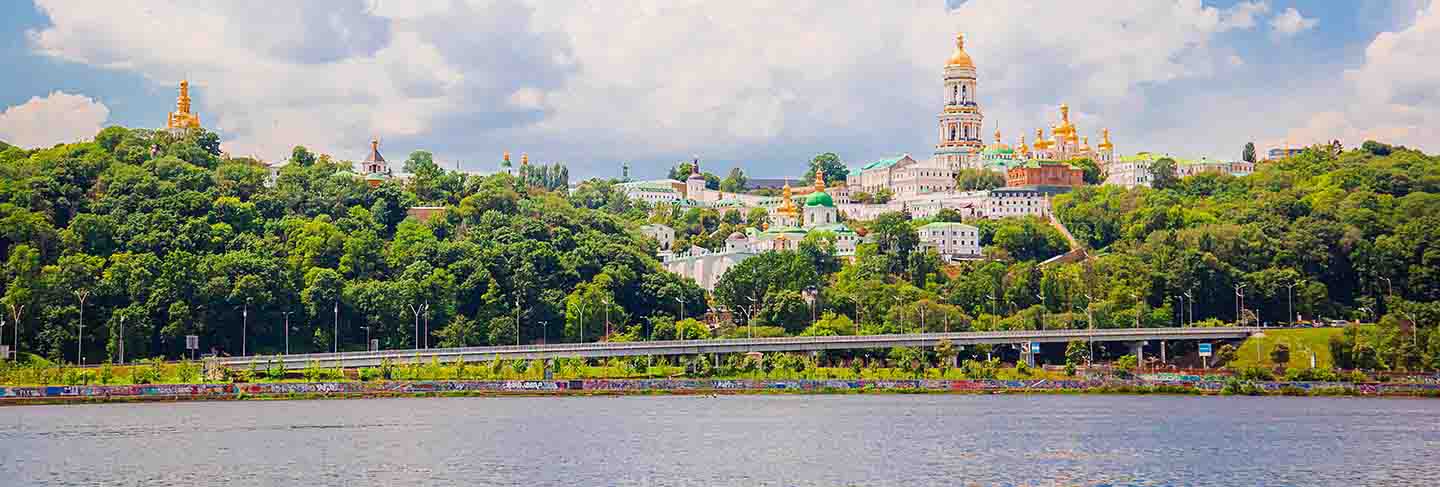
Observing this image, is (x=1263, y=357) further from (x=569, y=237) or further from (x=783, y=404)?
(x=569, y=237)

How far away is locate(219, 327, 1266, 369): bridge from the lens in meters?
133

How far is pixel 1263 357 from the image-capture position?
133 meters

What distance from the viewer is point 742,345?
136875 mm

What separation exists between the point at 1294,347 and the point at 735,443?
60.1 metres

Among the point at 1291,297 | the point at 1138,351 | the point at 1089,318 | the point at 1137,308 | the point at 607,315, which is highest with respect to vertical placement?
the point at 1291,297

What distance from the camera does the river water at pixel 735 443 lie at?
7300 cm

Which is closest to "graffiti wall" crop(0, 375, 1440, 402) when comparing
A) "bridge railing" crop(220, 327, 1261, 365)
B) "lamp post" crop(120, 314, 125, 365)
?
"bridge railing" crop(220, 327, 1261, 365)

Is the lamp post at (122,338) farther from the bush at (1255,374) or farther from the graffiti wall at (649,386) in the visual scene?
the bush at (1255,374)

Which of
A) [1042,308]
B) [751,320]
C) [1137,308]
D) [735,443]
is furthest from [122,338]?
[1137,308]

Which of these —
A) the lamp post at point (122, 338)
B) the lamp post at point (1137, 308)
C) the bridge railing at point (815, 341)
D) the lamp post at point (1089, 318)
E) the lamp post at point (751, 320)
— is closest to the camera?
the bridge railing at point (815, 341)

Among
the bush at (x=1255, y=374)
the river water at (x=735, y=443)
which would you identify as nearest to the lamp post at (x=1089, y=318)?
the bush at (x=1255, y=374)

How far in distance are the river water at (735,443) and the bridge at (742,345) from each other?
581 inches

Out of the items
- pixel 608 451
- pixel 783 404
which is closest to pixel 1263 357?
pixel 783 404

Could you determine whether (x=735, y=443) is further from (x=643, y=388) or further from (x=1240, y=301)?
(x=1240, y=301)
